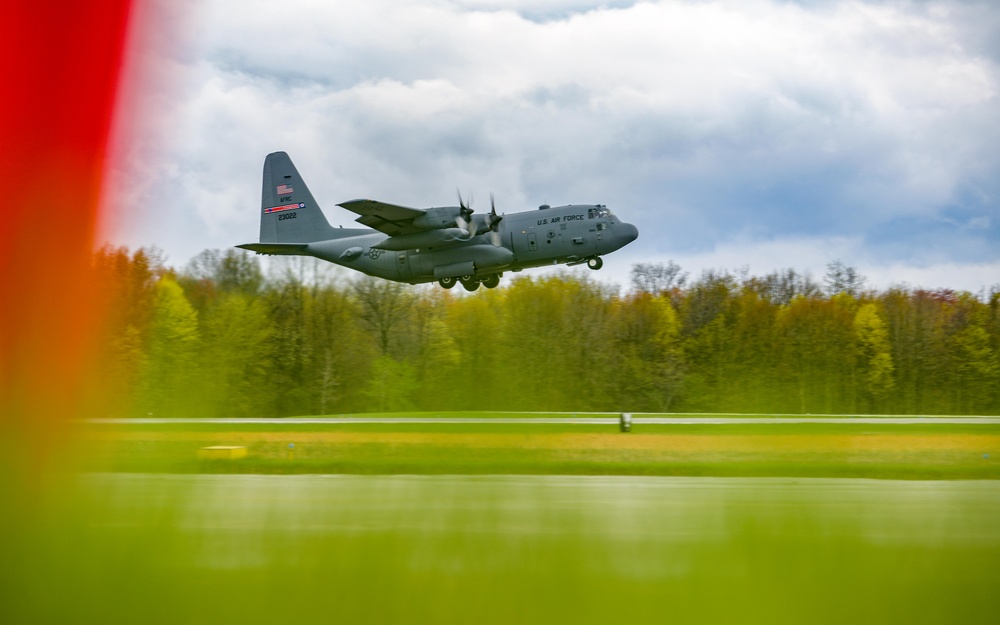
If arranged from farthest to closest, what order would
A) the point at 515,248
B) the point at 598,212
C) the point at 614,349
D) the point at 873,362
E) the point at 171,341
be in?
the point at 614,349, the point at 873,362, the point at 515,248, the point at 598,212, the point at 171,341

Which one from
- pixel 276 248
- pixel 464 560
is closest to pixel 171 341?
pixel 276 248

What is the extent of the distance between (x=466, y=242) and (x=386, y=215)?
144 inches

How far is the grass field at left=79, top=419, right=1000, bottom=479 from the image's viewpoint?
19766 mm

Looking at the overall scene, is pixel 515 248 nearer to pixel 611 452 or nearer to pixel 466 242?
pixel 466 242

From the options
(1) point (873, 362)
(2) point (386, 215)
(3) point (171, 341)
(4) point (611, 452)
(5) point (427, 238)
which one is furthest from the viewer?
(1) point (873, 362)

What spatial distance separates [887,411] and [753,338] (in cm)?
950

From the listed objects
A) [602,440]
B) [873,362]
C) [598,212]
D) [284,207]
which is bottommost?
[602,440]

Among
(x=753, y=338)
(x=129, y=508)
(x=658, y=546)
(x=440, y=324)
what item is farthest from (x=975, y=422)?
(x=129, y=508)

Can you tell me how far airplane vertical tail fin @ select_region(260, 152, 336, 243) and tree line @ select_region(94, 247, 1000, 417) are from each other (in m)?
4.19

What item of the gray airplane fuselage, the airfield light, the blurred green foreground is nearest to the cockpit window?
the gray airplane fuselage

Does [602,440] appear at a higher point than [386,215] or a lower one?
lower

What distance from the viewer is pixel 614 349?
202 ft

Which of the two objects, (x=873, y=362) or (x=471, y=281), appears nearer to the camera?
(x=471, y=281)

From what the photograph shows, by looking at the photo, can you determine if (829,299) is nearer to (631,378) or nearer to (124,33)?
(631,378)
